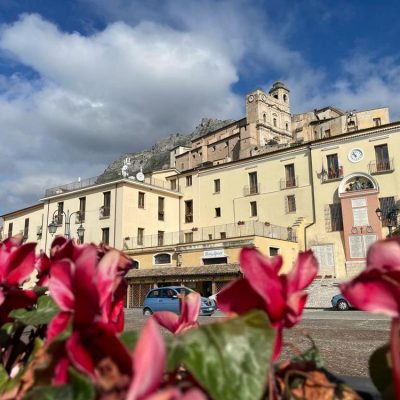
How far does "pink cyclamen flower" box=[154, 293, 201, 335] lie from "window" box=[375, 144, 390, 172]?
3105 centimetres

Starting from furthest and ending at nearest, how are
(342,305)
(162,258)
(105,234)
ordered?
(105,234) → (162,258) → (342,305)

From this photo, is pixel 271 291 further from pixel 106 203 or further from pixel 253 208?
pixel 106 203

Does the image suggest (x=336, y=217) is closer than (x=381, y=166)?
No

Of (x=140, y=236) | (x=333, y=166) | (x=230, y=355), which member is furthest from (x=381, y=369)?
(x=140, y=236)

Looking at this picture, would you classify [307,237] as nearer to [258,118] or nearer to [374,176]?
[374,176]

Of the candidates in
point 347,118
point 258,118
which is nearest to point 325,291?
point 347,118

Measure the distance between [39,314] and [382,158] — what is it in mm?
31636

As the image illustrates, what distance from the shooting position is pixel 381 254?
0.68 metres

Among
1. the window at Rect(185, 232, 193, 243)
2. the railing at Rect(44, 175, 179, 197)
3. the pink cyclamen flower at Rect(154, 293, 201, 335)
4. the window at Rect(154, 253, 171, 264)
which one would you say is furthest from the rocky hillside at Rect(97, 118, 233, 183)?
the pink cyclamen flower at Rect(154, 293, 201, 335)

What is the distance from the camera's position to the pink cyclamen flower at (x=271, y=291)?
2.53ft

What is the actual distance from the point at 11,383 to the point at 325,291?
1082 inches

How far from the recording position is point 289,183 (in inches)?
1323

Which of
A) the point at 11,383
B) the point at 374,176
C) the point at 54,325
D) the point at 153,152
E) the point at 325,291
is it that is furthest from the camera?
the point at 153,152

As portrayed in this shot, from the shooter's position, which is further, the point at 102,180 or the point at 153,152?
the point at 153,152
